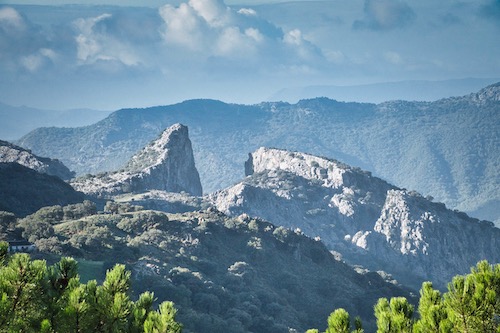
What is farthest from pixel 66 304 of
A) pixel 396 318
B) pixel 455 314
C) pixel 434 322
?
pixel 455 314

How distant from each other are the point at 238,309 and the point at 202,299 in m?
5.64

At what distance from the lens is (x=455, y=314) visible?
19.9 meters

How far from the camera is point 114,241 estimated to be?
105 m

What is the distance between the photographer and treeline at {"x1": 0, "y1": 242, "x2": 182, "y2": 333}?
689 inches

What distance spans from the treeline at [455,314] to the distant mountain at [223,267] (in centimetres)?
6241

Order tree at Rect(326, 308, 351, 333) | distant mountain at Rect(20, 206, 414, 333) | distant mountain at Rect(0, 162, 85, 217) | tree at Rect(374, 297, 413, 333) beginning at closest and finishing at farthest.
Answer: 1. tree at Rect(326, 308, 351, 333)
2. tree at Rect(374, 297, 413, 333)
3. distant mountain at Rect(20, 206, 414, 333)
4. distant mountain at Rect(0, 162, 85, 217)

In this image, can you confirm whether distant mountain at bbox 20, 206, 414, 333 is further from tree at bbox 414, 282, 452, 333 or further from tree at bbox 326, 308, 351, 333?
tree at bbox 414, 282, 452, 333

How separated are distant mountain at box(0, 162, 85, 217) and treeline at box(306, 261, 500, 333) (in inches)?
4622

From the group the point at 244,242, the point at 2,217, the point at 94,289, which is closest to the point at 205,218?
the point at 244,242

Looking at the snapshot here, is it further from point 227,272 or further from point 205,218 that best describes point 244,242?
point 227,272

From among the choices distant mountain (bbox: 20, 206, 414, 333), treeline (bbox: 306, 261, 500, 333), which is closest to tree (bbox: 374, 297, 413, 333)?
treeline (bbox: 306, 261, 500, 333)

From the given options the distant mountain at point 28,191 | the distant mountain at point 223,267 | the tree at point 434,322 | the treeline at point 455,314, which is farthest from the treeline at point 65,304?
the distant mountain at point 28,191

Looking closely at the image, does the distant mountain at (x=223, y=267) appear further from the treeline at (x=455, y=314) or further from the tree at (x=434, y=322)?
the tree at (x=434, y=322)

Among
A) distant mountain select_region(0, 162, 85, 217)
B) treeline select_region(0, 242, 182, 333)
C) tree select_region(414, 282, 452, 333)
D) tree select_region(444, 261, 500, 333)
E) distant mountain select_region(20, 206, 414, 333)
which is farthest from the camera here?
distant mountain select_region(0, 162, 85, 217)
